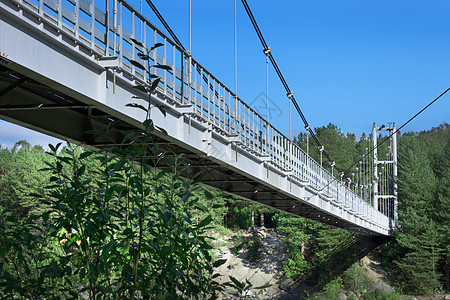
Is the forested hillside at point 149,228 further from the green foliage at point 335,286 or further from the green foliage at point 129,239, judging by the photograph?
the green foliage at point 335,286

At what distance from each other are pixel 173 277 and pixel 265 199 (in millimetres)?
14699

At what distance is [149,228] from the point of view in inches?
97.9

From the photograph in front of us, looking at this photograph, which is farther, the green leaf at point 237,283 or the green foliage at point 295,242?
the green foliage at point 295,242

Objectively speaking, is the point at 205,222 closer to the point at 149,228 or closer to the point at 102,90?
the point at 149,228

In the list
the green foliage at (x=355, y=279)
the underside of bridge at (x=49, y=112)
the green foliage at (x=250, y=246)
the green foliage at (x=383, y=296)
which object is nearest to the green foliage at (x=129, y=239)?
the underside of bridge at (x=49, y=112)

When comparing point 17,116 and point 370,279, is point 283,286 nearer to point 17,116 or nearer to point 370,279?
point 370,279

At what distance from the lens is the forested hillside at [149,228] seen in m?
2.53

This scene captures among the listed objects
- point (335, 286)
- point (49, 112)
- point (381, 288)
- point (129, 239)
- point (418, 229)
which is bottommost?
point (335, 286)

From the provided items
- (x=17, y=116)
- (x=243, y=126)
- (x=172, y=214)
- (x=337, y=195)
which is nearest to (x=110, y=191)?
(x=172, y=214)

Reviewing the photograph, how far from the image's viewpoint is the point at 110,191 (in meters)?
2.46

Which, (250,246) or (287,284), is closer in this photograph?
(287,284)

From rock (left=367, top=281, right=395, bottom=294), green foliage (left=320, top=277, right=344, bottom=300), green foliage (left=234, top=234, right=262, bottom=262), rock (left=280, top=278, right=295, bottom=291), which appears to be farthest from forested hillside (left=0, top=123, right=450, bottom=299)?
green foliage (left=234, top=234, right=262, bottom=262)

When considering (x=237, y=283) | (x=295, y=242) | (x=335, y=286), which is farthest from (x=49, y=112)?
(x=295, y=242)

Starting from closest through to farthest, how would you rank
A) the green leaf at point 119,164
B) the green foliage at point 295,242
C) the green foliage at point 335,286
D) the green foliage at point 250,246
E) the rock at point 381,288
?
1. the green leaf at point 119,164
2. the rock at point 381,288
3. the green foliage at point 335,286
4. the green foliage at point 295,242
5. the green foliage at point 250,246
